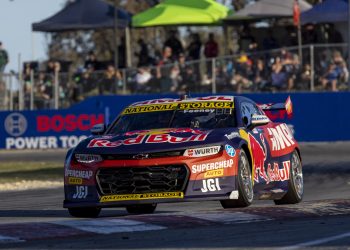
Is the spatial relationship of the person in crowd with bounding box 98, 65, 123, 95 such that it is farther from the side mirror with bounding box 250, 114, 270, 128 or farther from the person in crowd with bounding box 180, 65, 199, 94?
the side mirror with bounding box 250, 114, 270, 128

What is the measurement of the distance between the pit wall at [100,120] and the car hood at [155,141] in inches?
638

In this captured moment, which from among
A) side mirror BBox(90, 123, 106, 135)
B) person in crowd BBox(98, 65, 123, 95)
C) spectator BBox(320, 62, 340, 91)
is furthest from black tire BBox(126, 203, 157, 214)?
person in crowd BBox(98, 65, 123, 95)

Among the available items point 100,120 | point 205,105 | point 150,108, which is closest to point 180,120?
point 205,105

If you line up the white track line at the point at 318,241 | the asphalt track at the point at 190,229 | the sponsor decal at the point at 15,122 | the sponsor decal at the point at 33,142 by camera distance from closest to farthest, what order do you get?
the white track line at the point at 318,241 < the asphalt track at the point at 190,229 < the sponsor decal at the point at 15,122 < the sponsor decal at the point at 33,142

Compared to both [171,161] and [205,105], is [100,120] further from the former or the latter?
[171,161]

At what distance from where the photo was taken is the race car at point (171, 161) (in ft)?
39.5

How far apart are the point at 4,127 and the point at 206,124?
18.8 meters

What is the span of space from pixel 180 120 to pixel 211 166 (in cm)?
134

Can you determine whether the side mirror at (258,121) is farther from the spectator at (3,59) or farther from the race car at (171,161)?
the spectator at (3,59)

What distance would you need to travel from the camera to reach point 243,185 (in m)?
12.5

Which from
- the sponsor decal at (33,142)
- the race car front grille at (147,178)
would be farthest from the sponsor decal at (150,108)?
the sponsor decal at (33,142)

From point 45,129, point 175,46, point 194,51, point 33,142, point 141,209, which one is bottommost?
point 33,142

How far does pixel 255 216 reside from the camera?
38.6 ft

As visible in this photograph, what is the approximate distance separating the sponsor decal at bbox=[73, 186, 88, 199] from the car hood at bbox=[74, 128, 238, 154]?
39 cm
